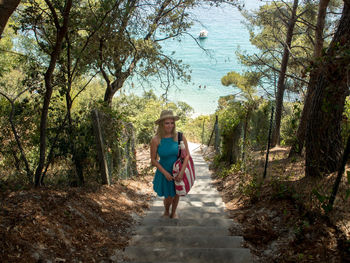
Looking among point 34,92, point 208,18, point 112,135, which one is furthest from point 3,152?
point 208,18

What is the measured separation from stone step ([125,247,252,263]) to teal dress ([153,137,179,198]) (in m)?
0.99

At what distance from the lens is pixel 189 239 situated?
2.88 meters

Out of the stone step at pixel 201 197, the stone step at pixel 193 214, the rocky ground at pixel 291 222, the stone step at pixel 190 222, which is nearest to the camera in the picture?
the rocky ground at pixel 291 222

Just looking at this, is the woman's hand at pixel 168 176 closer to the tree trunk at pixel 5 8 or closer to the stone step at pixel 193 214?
the stone step at pixel 193 214

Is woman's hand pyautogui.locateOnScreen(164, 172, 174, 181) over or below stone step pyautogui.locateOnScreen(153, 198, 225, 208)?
over

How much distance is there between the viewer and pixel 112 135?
502cm

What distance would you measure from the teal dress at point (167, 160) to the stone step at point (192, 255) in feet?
3.26

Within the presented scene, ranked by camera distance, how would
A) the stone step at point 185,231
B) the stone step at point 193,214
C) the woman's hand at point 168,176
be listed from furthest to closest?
the stone step at point 193,214 < the woman's hand at point 168,176 < the stone step at point 185,231

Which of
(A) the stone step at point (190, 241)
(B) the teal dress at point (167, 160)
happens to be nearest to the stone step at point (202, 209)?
(B) the teal dress at point (167, 160)

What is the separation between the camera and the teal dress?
348cm

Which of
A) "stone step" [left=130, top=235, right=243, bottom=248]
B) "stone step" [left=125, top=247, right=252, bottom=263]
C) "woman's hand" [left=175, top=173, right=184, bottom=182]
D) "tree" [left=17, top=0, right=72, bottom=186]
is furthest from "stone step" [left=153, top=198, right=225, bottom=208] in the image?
"tree" [left=17, top=0, right=72, bottom=186]

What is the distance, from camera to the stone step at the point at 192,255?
2420 millimetres

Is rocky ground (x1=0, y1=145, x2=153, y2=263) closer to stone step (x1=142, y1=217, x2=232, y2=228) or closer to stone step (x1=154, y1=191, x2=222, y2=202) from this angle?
stone step (x1=142, y1=217, x2=232, y2=228)

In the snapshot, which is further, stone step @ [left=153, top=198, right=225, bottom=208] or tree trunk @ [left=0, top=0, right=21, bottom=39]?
stone step @ [left=153, top=198, right=225, bottom=208]
